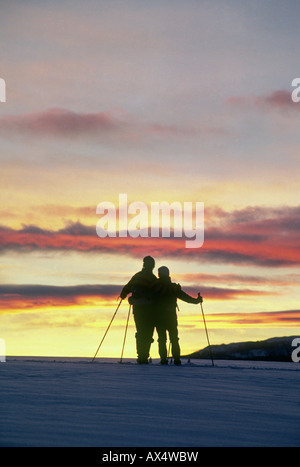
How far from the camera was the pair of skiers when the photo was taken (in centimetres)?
1395

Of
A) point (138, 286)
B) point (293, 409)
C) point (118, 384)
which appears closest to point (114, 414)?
point (293, 409)

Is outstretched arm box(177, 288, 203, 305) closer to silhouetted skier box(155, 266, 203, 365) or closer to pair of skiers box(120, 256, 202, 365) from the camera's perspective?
silhouetted skier box(155, 266, 203, 365)

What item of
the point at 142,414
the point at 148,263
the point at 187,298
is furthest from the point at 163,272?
the point at 142,414

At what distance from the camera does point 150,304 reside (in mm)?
13969

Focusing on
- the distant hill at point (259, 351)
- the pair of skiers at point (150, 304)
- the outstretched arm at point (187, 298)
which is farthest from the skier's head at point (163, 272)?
the distant hill at point (259, 351)

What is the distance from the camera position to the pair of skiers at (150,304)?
1395cm

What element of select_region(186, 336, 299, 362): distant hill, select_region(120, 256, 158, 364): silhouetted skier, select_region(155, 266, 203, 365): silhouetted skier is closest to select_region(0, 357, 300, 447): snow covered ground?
select_region(120, 256, 158, 364): silhouetted skier

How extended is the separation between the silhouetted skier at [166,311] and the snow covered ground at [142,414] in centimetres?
585

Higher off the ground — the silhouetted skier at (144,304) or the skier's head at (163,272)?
the skier's head at (163,272)

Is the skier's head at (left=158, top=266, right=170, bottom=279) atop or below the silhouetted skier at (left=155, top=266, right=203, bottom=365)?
atop

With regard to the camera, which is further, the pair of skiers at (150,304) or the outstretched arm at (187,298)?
the outstretched arm at (187,298)

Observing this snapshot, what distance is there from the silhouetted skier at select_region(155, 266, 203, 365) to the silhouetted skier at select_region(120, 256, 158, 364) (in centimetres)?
16

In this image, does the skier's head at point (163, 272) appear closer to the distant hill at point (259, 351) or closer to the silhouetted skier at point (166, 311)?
the silhouetted skier at point (166, 311)
